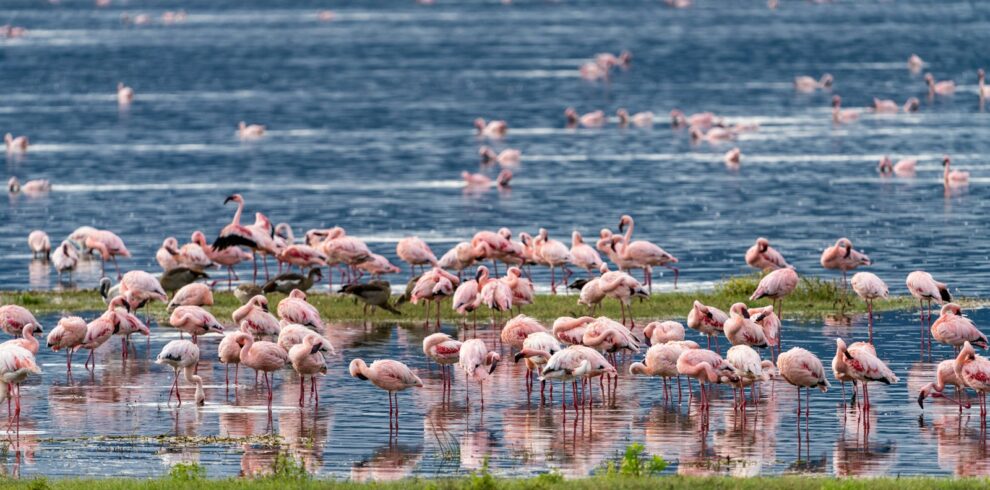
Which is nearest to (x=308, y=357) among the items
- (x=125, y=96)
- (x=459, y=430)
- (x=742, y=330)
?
(x=459, y=430)

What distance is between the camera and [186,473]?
1638 cm

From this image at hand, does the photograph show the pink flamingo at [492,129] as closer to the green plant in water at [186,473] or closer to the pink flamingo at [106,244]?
the pink flamingo at [106,244]

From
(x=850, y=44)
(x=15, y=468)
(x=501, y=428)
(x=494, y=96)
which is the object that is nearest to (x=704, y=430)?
(x=501, y=428)

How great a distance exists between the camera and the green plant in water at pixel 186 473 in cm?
1625

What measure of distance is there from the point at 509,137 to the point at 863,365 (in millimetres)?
42122

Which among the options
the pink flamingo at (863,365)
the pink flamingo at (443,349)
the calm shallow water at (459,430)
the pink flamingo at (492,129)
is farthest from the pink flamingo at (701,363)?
the pink flamingo at (492,129)

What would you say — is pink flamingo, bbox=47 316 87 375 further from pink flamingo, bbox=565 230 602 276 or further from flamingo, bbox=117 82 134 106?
flamingo, bbox=117 82 134 106

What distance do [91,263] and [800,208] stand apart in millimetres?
16436

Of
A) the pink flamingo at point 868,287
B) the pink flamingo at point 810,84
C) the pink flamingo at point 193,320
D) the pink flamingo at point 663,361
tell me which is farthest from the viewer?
the pink flamingo at point 810,84

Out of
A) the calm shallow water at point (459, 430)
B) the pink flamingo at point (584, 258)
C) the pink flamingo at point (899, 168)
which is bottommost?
the calm shallow water at point (459, 430)

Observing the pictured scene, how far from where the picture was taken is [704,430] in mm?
19281

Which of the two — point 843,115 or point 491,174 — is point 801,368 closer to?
point 491,174

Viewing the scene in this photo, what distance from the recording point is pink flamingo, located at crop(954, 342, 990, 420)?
19.0m

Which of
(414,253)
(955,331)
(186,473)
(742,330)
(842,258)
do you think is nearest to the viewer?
(186,473)
